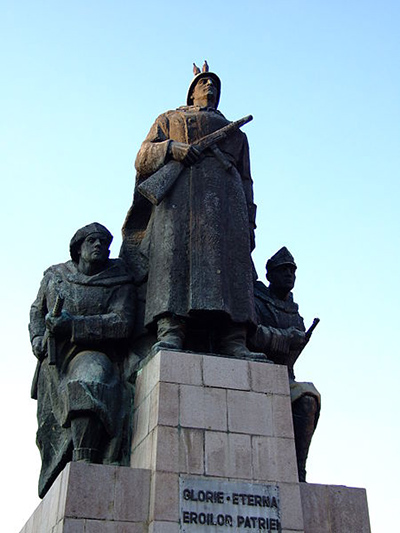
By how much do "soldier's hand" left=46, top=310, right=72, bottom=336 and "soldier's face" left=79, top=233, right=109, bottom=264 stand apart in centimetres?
97

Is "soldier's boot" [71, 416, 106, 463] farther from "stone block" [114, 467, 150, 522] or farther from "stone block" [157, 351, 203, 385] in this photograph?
"stone block" [157, 351, 203, 385]

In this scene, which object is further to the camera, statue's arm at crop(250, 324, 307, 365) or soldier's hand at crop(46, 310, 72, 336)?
statue's arm at crop(250, 324, 307, 365)

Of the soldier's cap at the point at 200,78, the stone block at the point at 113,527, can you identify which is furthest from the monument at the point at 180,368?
the soldier's cap at the point at 200,78

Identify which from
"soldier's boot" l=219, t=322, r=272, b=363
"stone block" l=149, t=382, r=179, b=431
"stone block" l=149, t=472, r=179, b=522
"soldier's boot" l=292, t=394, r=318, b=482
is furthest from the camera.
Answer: "soldier's boot" l=292, t=394, r=318, b=482

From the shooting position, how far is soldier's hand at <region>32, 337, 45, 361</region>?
10.3 metres

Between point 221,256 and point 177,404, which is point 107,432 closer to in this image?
point 177,404

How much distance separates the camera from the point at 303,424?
10125mm

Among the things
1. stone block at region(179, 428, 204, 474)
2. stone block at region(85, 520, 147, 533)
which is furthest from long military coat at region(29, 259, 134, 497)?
stone block at region(85, 520, 147, 533)

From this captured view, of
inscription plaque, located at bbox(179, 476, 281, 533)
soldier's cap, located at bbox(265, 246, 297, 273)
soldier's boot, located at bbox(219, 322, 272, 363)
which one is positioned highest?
soldier's cap, located at bbox(265, 246, 297, 273)

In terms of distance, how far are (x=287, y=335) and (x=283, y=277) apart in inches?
44.5

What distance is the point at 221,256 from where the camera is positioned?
10.2 metres

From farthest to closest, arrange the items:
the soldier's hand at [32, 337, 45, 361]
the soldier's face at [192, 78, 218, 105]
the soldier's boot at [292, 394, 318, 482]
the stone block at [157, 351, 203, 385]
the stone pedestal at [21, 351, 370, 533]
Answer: the soldier's face at [192, 78, 218, 105]
the soldier's hand at [32, 337, 45, 361]
the soldier's boot at [292, 394, 318, 482]
the stone block at [157, 351, 203, 385]
the stone pedestal at [21, 351, 370, 533]

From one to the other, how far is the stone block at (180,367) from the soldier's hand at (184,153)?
297 cm

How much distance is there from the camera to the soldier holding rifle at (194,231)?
988cm
